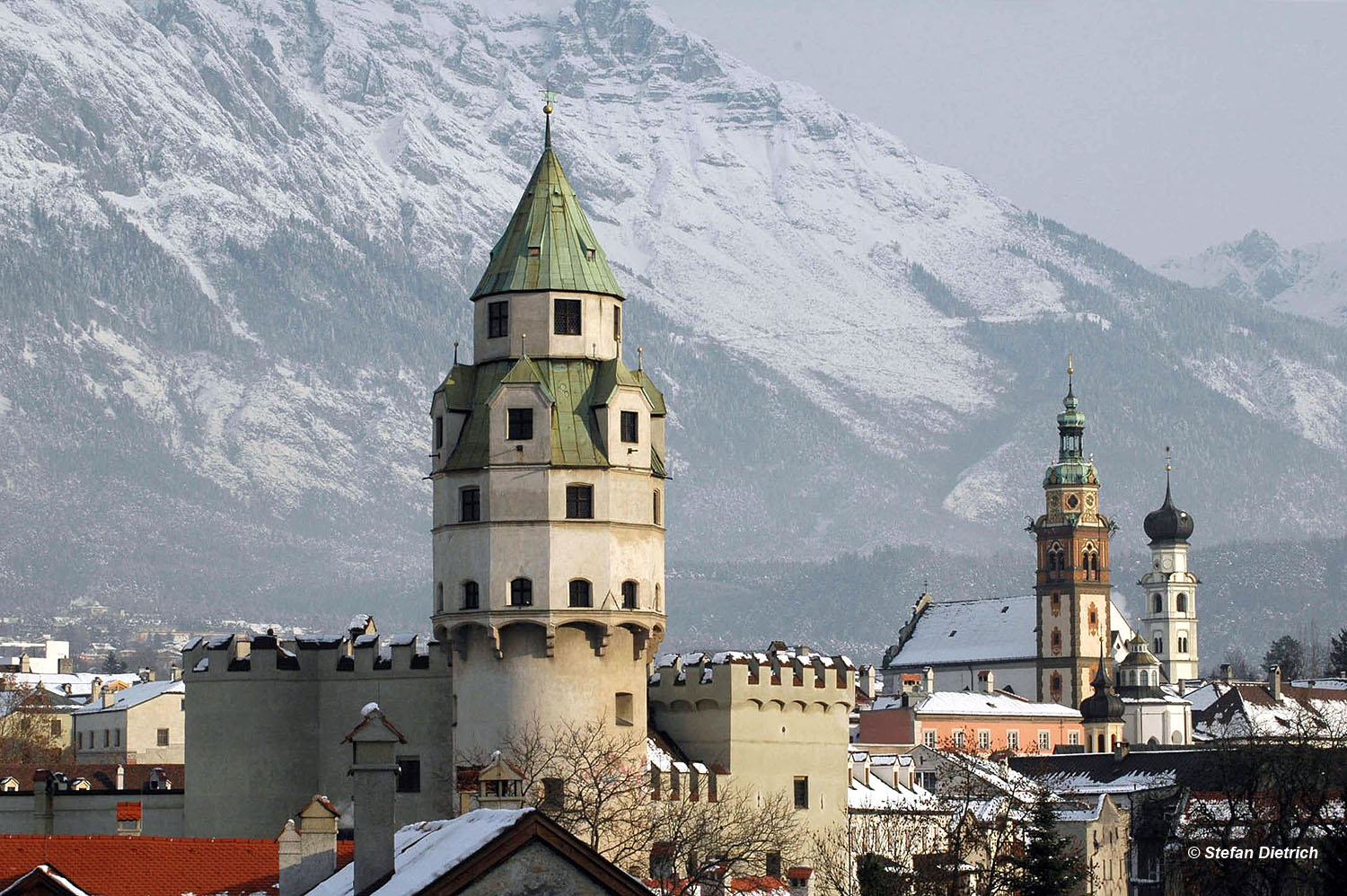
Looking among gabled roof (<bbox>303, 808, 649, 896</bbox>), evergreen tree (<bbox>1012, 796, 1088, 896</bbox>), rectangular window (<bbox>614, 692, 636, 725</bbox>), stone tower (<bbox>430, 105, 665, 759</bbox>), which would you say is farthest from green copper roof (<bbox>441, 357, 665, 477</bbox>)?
gabled roof (<bbox>303, 808, 649, 896</bbox>)

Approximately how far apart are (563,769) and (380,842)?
3594cm

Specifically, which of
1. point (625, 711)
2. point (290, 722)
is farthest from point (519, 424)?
point (290, 722)

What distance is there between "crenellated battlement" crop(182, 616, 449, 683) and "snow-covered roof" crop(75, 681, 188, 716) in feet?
318

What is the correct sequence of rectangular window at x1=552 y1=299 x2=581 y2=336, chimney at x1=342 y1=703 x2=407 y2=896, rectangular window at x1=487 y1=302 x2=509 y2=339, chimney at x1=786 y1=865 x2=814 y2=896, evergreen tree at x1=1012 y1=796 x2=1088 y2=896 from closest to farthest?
chimney at x1=342 y1=703 x2=407 y2=896 < evergreen tree at x1=1012 y1=796 x2=1088 y2=896 < chimney at x1=786 y1=865 x2=814 y2=896 < rectangular window at x1=552 y1=299 x2=581 y2=336 < rectangular window at x1=487 y1=302 x2=509 y2=339

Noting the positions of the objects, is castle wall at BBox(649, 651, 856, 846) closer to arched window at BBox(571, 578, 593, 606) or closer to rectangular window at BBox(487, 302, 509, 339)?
arched window at BBox(571, 578, 593, 606)

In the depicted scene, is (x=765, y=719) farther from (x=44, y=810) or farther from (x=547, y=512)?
(x=44, y=810)

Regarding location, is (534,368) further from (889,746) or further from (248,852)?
(889,746)

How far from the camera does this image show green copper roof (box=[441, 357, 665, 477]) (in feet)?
Result: 274

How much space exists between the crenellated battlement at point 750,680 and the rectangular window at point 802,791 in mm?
2117

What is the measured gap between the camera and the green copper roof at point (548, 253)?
85.1 meters

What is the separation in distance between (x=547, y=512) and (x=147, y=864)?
2654 centimetres

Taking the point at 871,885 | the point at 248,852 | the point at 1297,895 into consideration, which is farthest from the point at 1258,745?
the point at 248,852

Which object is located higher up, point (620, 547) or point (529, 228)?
point (529, 228)

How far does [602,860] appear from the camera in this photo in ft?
142
